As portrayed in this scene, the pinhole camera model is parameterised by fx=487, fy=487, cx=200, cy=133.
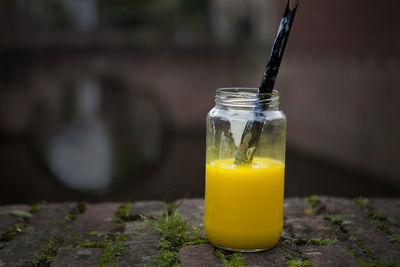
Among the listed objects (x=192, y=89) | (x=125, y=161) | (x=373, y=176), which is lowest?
(x=125, y=161)

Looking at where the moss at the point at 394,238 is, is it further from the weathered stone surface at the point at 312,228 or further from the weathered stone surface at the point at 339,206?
the weathered stone surface at the point at 339,206

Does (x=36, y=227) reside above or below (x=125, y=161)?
above

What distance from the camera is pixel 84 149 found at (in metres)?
17.1

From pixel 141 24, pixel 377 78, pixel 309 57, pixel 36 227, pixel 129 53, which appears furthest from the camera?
pixel 141 24

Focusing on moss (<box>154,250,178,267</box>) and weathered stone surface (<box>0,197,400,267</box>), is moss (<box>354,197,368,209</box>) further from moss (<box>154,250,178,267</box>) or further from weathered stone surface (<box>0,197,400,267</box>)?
moss (<box>154,250,178,267</box>)

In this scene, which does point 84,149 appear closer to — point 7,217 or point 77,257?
point 7,217

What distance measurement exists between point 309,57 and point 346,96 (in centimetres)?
186

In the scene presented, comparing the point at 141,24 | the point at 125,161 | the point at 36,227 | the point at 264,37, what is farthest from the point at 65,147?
the point at 36,227

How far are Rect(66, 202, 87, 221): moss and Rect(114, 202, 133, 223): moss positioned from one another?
0.69 ft

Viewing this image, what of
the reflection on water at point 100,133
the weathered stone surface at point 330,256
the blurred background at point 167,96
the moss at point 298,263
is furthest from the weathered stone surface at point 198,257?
the reflection on water at point 100,133

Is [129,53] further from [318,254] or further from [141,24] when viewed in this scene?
[318,254]

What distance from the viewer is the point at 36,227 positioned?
100 inches

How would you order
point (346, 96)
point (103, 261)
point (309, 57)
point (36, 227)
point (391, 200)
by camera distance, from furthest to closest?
point (309, 57)
point (346, 96)
point (391, 200)
point (36, 227)
point (103, 261)

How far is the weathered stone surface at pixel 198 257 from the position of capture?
2.07 m
